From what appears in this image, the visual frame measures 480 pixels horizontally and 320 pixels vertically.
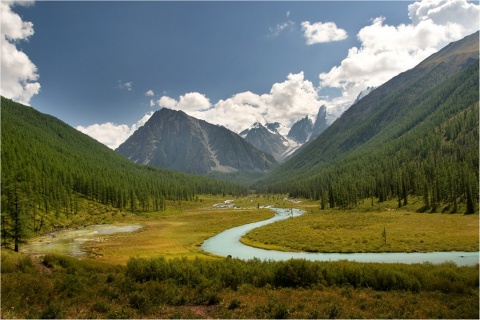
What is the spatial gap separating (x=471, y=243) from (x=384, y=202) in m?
108

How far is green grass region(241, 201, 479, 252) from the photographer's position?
64625 millimetres

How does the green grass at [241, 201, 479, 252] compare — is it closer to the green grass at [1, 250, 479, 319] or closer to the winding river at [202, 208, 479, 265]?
the winding river at [202, 208, 479, 265]

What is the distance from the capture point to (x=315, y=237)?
3150 inches

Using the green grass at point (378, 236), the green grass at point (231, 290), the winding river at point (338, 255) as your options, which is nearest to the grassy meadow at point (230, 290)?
the green grass at point (231, 290)

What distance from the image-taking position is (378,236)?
76375 millimetres

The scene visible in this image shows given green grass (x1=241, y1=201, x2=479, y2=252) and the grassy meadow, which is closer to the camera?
the grassy meadow

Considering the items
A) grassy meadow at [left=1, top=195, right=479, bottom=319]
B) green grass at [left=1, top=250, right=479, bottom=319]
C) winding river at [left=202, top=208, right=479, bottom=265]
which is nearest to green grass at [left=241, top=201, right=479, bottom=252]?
winding river at [left=202, top=208, right=479, bottom=265]

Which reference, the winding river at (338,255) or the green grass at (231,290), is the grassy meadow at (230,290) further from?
the winding river at (338,255)

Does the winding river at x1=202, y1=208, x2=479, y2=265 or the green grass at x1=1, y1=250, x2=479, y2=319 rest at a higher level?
the green grass at x1=1, y1=250, x2=479, y2=319

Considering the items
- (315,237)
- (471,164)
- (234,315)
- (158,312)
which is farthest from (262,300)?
(471,164)

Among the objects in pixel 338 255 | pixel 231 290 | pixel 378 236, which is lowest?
pixel 338 255

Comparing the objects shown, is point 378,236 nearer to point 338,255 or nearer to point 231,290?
point 338,255

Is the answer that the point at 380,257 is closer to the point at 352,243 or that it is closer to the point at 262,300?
the point at 352,243

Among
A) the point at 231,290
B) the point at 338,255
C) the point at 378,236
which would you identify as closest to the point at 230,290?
the point at 231,290
